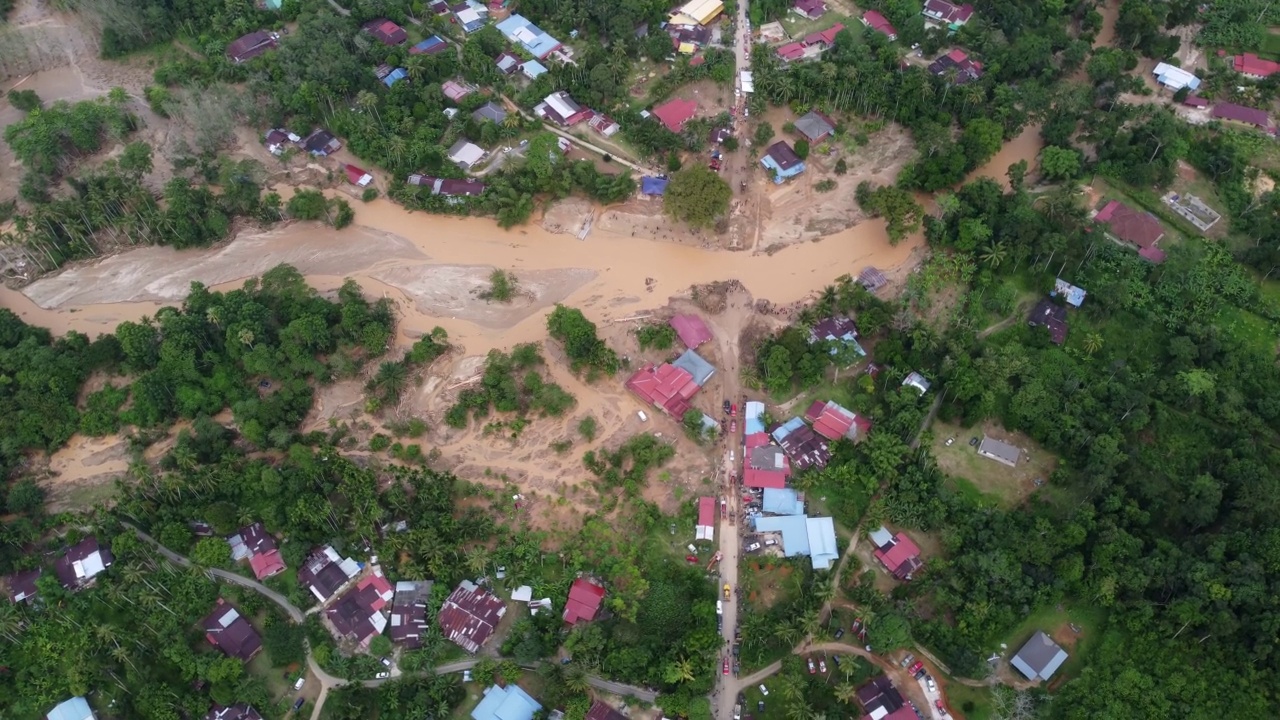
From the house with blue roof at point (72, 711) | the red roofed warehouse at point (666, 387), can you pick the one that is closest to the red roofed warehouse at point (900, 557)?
the red roofed warehouse at point (666, 387)

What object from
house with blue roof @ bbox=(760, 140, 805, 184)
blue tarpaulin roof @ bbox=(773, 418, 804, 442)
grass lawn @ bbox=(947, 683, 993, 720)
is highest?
house with blue roof @ bbox=(760, 140, 805, 184)

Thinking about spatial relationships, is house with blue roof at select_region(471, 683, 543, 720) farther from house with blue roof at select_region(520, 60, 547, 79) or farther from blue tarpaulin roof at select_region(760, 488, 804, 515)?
house with blue roof at select_region(520, 60, 547, 79)

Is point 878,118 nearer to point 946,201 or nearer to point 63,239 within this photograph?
point 946,201

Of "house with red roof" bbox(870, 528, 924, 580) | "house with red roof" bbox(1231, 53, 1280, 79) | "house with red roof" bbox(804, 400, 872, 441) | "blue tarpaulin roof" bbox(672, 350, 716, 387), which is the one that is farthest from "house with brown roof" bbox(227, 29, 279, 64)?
"house with red roof" bbox(1231, 53, 1280, 79)

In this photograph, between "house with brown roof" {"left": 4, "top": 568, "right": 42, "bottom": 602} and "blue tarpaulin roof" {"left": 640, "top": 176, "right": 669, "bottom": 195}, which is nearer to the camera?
"house with brown roof" {"left": 4, "top": 568, "right": 42, "bottom": 602}

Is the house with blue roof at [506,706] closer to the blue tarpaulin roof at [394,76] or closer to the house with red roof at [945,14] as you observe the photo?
the blue tarpaulin roof at [394,76]

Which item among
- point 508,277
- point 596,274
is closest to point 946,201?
point 596,274

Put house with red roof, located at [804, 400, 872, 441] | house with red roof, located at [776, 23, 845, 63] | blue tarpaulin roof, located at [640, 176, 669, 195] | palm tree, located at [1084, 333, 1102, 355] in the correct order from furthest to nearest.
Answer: house with red roof, located at [776, 23, 845, 63]
blue tarpaulin roof, located at [640, 176, 669, 195]
palm tree, located at [1084, 333, 1102, 355]
house with red roof, located at [804, 400, 872, 441]
